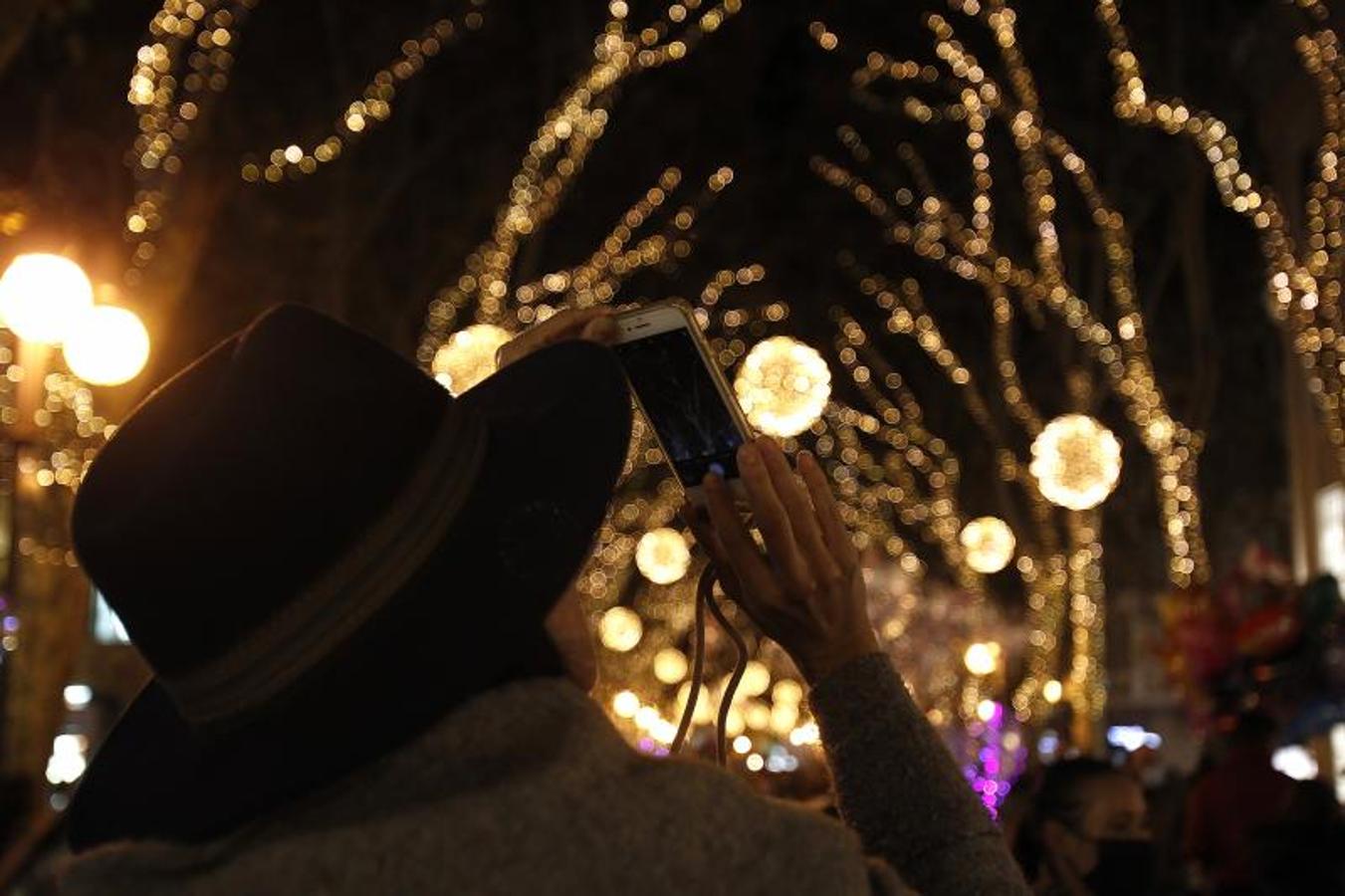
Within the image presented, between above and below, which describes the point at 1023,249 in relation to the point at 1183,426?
above

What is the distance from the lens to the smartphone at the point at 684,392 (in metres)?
1.91

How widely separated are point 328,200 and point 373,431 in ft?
55.1

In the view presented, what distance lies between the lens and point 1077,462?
13.2 metres

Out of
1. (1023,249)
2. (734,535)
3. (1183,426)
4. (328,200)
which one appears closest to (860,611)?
(734,535)

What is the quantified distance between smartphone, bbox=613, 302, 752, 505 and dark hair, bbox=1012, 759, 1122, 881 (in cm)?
306

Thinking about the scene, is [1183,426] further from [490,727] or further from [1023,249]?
[490,727]

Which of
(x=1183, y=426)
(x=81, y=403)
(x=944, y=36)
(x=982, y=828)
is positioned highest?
(x=944, y=36)

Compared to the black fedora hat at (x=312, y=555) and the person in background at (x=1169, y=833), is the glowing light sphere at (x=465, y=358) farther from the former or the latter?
the black fedora hat at (x=312, y=555)

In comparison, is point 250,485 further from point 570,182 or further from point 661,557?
point 570,182

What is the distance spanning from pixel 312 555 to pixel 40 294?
23.9 feet

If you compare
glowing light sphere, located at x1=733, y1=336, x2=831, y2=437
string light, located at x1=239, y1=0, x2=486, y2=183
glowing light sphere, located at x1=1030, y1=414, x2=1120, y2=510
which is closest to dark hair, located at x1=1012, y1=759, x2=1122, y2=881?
glowing light sphere, located at x1=733, y1=336, x2=831, y2=437

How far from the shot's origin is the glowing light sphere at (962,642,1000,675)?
24.3 meters

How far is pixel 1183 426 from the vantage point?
62.1 ft

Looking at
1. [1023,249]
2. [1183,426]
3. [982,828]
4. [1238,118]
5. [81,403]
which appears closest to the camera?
[982,828]
